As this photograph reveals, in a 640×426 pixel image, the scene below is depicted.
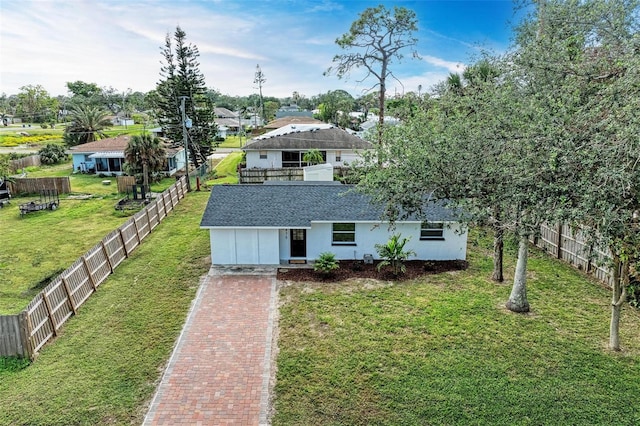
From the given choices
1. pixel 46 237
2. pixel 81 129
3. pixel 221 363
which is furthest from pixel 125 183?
pixel 81 129

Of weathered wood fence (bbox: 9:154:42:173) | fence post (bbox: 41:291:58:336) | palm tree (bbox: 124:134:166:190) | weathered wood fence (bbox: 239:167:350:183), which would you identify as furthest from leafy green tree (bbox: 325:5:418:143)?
weathered wood fence (bbox: 9:154:42:173)

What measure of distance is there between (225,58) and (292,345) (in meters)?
39.2

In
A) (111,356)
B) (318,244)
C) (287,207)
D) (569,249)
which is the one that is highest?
(287,207)

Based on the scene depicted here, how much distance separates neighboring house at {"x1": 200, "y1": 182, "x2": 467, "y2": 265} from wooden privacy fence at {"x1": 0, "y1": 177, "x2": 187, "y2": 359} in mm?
3634

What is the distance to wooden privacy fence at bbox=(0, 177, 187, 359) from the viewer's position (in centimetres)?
963

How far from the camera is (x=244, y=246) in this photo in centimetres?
1603

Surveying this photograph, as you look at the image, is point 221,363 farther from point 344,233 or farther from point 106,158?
point 106,158

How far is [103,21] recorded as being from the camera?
1762cm

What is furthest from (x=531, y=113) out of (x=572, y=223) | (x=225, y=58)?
(x=225, y=58)

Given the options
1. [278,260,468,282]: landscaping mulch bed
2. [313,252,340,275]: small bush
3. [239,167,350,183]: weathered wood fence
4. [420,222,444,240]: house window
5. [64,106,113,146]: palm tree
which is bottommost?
[278,260,468,282]: landscaping mulch bed

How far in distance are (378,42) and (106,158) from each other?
84.8 feet

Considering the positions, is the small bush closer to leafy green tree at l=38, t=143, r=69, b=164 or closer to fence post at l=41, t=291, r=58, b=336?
fence post at l=41, t=291, r=58, b=336

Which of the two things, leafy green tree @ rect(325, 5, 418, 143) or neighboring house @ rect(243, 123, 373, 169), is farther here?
neighboring house @ rect(243, 123, 373, 169)

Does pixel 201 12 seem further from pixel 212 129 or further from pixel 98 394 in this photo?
pixel 212 129
